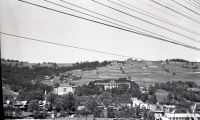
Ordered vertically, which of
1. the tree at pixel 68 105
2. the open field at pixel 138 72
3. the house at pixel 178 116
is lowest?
the house at pixel 178 116

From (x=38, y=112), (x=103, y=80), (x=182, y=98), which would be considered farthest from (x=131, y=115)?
(x=103, y=80)

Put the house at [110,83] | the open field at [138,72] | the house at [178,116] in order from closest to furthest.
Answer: the house at [178,116], the house at [110,83], the open field at [138,72]

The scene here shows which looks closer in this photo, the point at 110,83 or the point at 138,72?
the point at 110,83

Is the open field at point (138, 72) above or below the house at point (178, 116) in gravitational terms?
above

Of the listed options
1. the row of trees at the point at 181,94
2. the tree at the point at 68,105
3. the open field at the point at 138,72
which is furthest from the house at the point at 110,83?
the tree at the point at 68,105

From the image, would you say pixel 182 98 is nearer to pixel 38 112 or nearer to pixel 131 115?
pixel 131 115

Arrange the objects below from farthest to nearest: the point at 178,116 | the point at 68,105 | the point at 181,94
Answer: the point at 181,94, the point at 68,105, the point at 178,116

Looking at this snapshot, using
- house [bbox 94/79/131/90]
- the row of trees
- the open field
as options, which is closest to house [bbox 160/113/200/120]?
the row of trees

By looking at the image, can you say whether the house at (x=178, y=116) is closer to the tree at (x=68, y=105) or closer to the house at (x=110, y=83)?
the tree at (x=68, y=105)

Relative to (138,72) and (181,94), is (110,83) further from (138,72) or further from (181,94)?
(181,94)

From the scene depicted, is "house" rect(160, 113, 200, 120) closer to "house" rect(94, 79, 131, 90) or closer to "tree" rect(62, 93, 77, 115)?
"tree" rect(62, 93, 77, 115)

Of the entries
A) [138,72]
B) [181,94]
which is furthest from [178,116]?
[138,72]
